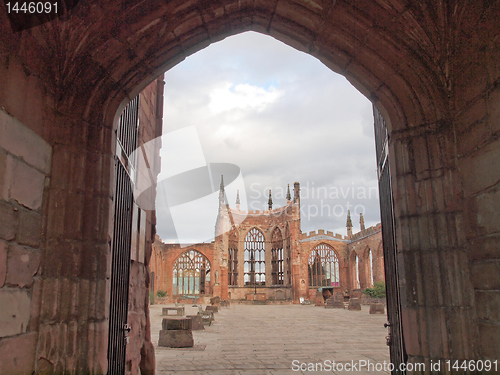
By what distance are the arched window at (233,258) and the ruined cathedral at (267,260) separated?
0.09 m

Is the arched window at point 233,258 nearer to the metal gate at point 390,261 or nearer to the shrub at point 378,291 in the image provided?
the shrub at point 378,291

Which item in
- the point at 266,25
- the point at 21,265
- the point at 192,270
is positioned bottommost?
the point at 21,265

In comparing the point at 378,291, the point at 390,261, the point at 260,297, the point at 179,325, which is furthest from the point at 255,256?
the point at 390,261

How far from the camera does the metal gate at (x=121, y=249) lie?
12.5ft

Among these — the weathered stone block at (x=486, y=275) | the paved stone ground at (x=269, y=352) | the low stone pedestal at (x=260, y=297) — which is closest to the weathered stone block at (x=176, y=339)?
the paved stone ground at (x=269, y=352)

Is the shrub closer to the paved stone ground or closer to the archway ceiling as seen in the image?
the paved stone ground

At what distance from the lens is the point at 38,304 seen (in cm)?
295

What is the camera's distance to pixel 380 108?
11.9 ft

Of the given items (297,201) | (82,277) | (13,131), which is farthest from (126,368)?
(297,201)

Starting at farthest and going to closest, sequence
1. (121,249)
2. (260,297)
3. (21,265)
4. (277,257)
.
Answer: (277,257) < (260,297) < (121,249) < (21,265)

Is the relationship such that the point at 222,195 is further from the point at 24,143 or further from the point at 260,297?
the point at 24,143

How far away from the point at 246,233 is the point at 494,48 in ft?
124

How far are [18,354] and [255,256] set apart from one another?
3779cm

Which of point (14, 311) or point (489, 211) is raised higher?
point (489, 211)
